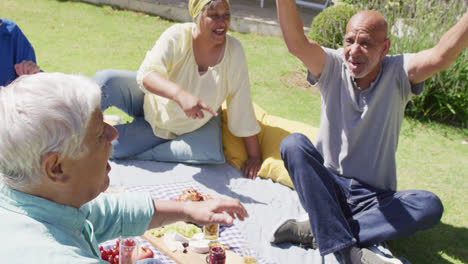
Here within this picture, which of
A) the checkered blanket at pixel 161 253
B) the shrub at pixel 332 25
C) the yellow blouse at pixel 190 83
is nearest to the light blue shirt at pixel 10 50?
the yellow blouse at pixel 190 83

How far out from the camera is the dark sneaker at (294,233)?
3199mm

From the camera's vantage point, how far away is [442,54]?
2.84m

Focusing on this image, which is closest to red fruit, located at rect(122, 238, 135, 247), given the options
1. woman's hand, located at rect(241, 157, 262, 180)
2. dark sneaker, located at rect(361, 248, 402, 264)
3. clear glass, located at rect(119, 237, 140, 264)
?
clear glass, located at rect(119, 237, 140, 264)

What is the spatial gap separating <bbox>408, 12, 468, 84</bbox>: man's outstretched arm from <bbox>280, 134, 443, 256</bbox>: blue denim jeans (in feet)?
2.70

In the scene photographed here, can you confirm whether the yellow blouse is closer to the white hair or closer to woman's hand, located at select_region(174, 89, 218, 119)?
woman's hand, located at select_region(174, 89, 218, 119)

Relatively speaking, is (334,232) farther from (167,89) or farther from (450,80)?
(450,80)

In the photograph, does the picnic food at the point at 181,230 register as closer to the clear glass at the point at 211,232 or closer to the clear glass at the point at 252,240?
the clear glass at the point at 211,232

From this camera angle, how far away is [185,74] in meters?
3.98

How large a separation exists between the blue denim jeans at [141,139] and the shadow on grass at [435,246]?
1.71 metres

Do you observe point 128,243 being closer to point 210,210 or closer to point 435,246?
point 210,210

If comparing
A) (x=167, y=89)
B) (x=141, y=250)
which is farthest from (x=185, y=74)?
(x=141, y=250)

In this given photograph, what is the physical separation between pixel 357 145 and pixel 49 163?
7.37ft

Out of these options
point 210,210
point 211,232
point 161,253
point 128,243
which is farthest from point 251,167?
point 210,210

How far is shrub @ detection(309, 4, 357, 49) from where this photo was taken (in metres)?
6.77
